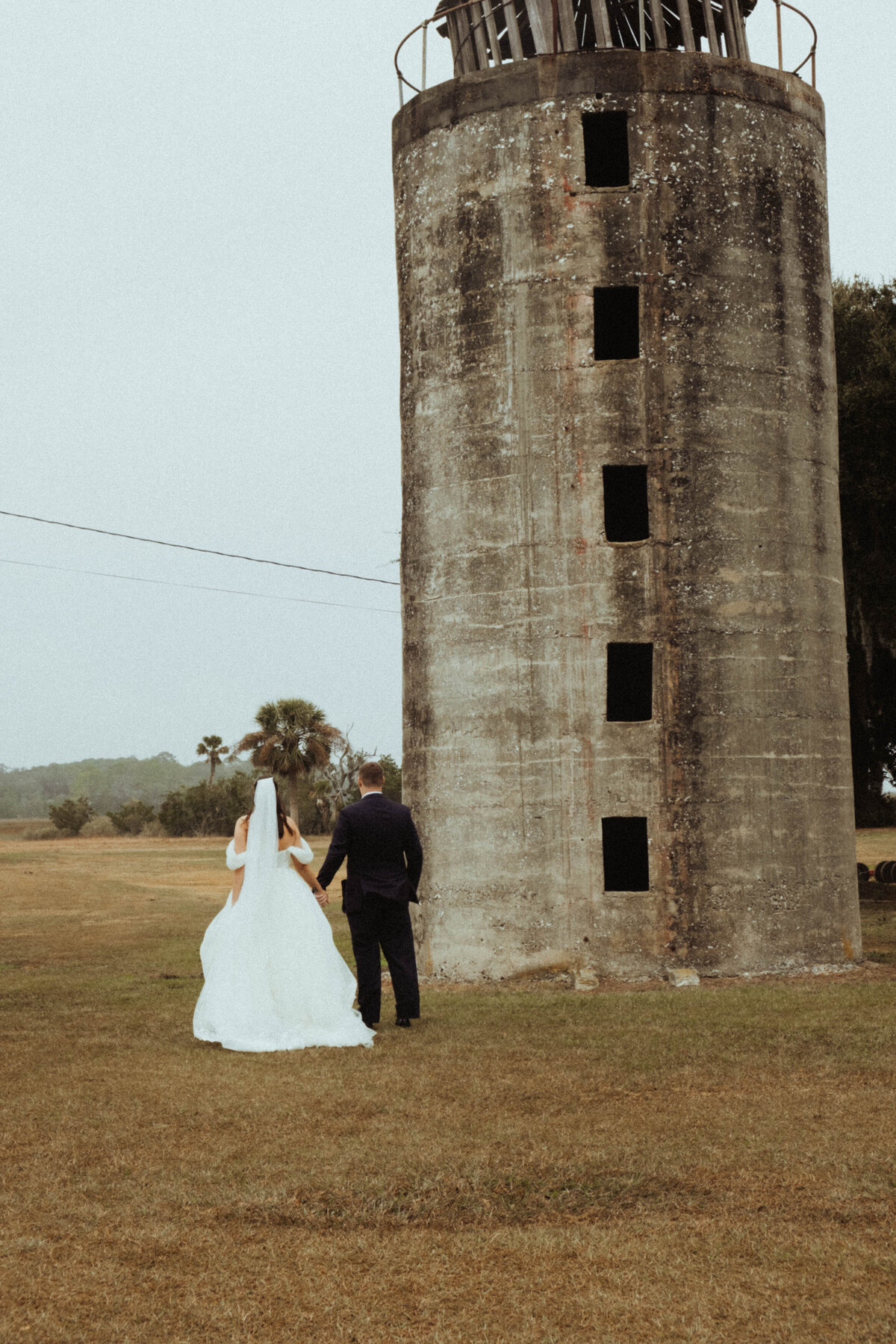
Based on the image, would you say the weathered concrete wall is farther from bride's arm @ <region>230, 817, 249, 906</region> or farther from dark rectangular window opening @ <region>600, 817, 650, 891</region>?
bride's arm @ <region>230, 817, 249, 906</region>

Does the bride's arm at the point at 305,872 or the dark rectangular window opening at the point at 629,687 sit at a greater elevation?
the dark rectangular window opening at the point at 629,687

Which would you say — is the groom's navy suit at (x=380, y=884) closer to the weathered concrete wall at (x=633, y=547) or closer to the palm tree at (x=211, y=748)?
the weathered concrete wall at (x=633, y=547)

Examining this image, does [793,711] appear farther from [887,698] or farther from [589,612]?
[887,698]

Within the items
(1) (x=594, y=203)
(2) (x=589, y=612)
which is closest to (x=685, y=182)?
(1) (x=594, y=203)

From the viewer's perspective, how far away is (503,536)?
16.0 metres

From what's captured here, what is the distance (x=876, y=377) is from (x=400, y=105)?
39.6ft

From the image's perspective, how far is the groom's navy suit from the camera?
1138 cm

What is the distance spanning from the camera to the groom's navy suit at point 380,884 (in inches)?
448

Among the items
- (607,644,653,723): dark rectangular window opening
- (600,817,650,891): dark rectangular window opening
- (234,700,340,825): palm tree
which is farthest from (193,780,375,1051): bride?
(234,700,340,825): palm tree

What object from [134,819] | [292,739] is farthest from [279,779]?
[134,819]

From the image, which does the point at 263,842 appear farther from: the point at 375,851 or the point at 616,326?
the point at 616,326

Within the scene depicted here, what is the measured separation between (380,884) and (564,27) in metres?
11.7

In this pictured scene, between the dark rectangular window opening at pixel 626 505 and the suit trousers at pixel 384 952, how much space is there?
7.50 metres

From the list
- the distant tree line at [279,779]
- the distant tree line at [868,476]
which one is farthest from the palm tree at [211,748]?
the distant tree line at [868,476]
